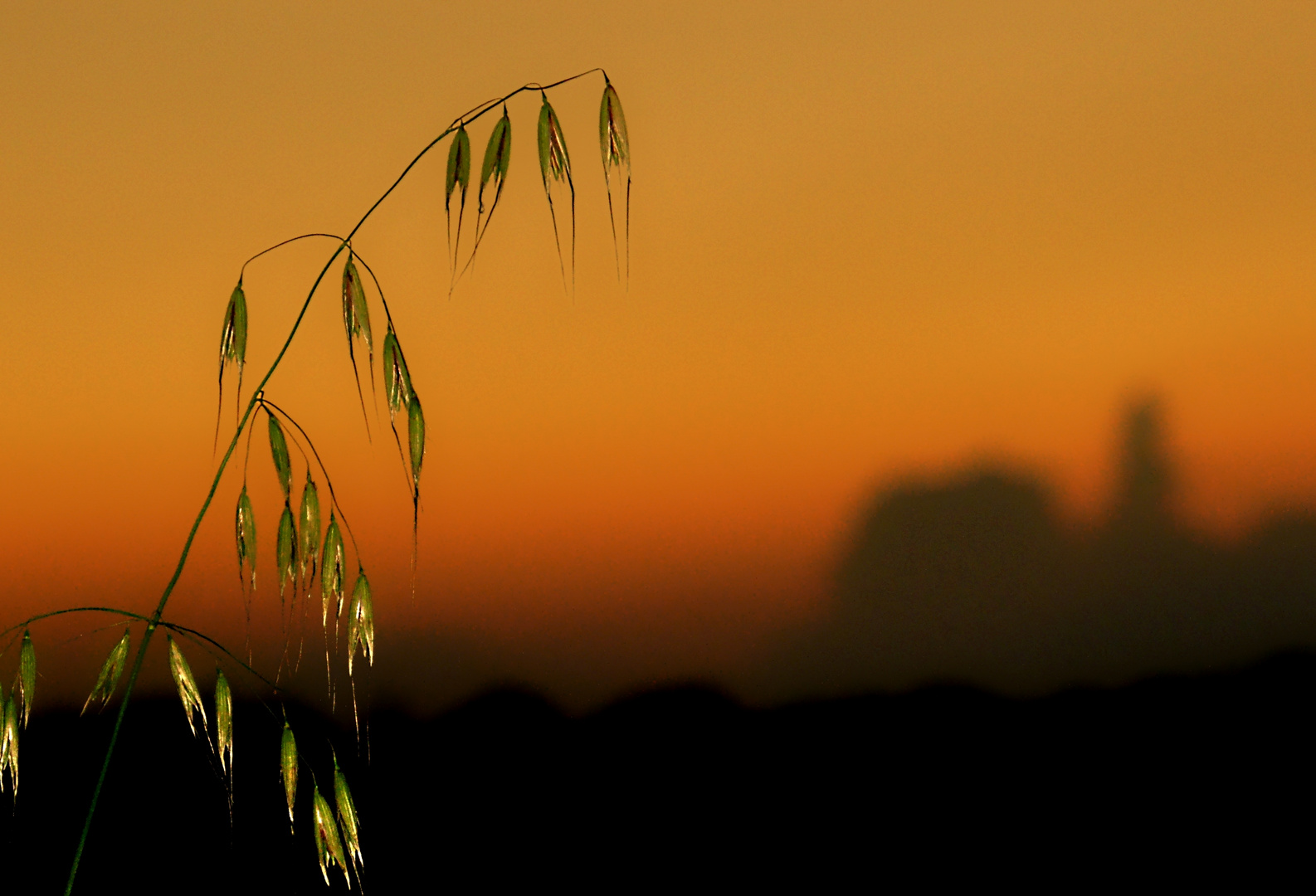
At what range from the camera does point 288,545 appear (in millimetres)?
933

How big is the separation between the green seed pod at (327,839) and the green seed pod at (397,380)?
392 mm

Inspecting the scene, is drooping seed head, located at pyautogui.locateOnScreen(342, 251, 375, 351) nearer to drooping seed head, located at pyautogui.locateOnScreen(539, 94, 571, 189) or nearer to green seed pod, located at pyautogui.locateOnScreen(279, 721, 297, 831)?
drooping seed head, located at pyautogui.locateOnScreen(539, 94, 571, 189)

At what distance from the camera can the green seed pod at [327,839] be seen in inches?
34.9

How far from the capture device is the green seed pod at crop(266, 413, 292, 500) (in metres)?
0.94

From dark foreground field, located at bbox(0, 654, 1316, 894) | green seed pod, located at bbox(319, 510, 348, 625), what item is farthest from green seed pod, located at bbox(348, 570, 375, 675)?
dark foreground field, located at bbox(0, 654, 1316, 894)

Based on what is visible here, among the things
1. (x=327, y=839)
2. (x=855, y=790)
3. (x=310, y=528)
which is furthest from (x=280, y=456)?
(x=855, y=790)

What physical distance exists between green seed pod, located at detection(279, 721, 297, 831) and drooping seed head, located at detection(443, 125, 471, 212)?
0.56m

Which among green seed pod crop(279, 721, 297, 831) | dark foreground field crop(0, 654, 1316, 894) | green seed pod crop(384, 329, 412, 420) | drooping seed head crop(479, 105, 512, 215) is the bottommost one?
dark foreground field crop(0, 654, 1316, 894)

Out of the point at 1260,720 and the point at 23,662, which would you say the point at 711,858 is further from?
the point at 23,662

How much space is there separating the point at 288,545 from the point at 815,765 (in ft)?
39.0

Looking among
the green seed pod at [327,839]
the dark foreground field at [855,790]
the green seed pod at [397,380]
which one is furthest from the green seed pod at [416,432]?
the dark foreground field at [855,790]

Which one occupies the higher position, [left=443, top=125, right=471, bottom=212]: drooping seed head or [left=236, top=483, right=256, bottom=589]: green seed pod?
[left=443, top=125, right=471, bottom=212]: drooping seed head

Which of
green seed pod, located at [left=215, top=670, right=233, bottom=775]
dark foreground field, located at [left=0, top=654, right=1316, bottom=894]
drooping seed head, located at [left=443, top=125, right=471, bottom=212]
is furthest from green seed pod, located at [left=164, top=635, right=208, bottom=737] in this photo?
dark foreground field, located at [left=0, top=654, right=1316, bottom=894]

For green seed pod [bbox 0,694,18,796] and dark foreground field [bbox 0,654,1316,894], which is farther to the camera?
dark foreground field [bbox 0,654,1316,894]
